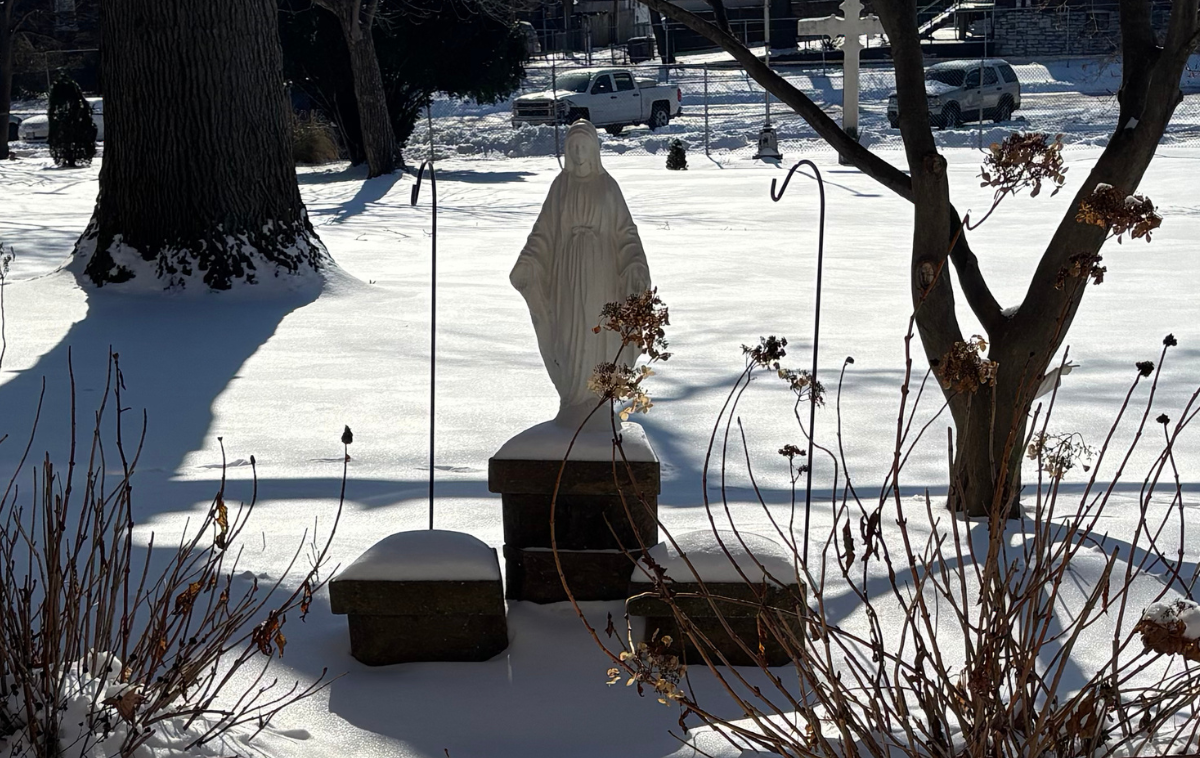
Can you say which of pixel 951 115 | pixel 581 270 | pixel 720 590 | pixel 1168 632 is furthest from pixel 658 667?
pixel 951 115

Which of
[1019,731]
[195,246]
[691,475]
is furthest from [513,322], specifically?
[1019,731]

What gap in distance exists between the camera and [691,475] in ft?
19.8

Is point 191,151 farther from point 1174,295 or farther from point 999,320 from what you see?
point 1174,295

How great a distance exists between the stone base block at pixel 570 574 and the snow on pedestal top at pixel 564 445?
35cm

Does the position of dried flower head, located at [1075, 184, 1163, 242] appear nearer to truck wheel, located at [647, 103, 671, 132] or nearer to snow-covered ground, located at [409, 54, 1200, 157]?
snow-covered ground, located at [409, 54, 1200, 157]

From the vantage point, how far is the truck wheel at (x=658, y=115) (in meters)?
30.1

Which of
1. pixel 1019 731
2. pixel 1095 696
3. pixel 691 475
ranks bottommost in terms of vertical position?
pixel 691 475

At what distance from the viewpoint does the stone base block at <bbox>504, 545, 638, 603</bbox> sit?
4.32 meters

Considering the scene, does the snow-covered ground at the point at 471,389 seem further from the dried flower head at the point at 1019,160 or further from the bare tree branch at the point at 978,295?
the dried flower head at the point at 1019,160

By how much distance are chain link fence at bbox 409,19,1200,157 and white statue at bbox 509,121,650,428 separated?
56.9 ft

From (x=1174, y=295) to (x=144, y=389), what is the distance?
7.63 metres

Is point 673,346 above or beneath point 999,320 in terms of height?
beneath

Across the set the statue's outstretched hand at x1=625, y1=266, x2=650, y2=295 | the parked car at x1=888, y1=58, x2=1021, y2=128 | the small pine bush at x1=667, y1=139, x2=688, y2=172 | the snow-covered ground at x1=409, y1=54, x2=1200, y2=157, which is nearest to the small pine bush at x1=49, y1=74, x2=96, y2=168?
the snow-covered ground at x1=409, y1=54, x2=1200, y2=157

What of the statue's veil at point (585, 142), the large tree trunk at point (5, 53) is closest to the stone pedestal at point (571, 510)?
the statue's veil at point (585, 142)
